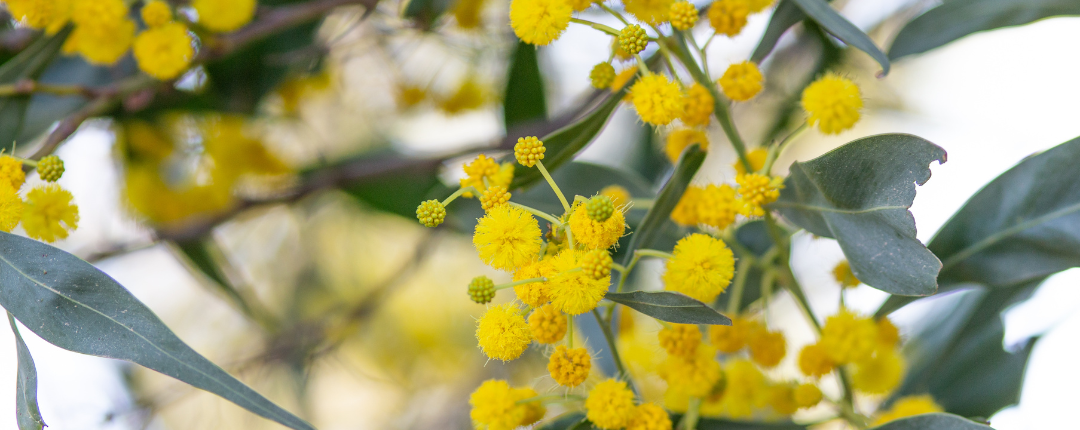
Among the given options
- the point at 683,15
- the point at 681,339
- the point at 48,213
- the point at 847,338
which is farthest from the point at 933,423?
the point at 48,213

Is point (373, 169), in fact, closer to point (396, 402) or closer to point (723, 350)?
point (723, 350)

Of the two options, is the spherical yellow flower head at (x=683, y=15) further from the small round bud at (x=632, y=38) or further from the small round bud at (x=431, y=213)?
the small round bud at (x=431, y=213)

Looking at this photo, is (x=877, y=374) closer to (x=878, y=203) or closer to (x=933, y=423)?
(x=933, y=423)

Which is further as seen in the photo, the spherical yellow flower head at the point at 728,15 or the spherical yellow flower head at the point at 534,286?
the spherical yellow flower head at the point at 728,15

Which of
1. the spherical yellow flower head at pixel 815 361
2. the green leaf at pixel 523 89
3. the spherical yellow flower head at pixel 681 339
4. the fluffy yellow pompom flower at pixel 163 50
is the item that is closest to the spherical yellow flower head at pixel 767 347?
the spherical yellow flower head at pixel 815 361

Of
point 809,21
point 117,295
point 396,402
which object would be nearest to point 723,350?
point 809,21
